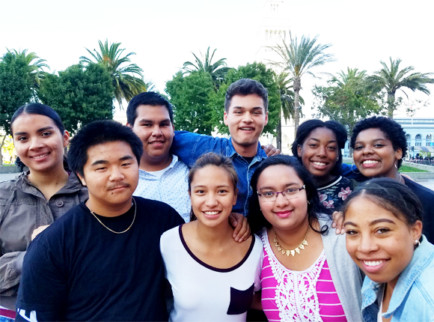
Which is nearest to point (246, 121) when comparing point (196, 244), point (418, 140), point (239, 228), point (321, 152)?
point (321, 152)

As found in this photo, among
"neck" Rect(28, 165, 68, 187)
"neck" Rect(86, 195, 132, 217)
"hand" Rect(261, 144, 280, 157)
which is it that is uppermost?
"hand" Rect(261, 144, 280, 157)

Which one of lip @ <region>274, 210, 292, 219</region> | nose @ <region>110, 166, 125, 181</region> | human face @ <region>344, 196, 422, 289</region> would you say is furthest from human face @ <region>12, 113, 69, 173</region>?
human face @ <region>344, 196, 422, 289</region>

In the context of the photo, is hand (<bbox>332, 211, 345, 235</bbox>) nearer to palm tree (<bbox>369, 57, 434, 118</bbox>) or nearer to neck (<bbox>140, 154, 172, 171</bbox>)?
neck (<bbox>140, 154, 172, 171</bbox>)

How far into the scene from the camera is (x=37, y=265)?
7.23 feet

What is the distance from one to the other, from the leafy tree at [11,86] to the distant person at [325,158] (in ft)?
90.4

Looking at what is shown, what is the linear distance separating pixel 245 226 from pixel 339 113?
28.8 metres

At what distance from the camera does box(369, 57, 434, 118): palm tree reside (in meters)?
29.2

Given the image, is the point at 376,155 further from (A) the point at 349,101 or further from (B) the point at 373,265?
(A) the point at 349,101

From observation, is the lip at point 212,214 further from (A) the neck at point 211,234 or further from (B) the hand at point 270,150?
(B) the hand at point 270,150

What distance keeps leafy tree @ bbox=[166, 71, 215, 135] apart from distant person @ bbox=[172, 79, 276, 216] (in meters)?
28.8

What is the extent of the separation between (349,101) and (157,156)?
2767 centimetres

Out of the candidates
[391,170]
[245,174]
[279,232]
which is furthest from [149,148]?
[391,170]

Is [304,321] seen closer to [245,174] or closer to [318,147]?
[245,174]

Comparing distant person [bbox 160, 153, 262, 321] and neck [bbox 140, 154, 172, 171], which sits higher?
neck [bbox 140, 154, 172, 171]
